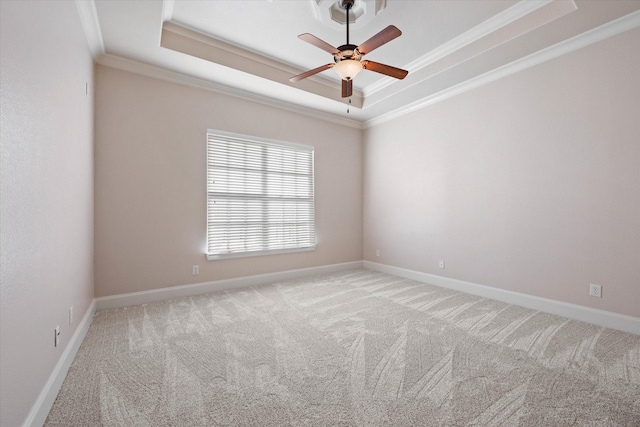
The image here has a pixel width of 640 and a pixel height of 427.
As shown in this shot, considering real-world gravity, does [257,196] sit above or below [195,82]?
below

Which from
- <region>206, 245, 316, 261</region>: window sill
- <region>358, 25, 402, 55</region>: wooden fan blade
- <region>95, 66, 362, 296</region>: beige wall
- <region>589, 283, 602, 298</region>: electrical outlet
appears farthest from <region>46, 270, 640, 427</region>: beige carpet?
<region>358, 25, 402, 55</region>: wooden fan blade

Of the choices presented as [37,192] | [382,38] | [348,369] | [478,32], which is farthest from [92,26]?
[478,32]

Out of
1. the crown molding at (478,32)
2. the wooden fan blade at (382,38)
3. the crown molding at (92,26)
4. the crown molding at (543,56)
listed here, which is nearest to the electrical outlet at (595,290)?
the crown molding at (543,56)

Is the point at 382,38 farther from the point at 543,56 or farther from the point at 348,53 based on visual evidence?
the point at 543,56

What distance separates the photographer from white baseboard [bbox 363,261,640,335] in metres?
2.75

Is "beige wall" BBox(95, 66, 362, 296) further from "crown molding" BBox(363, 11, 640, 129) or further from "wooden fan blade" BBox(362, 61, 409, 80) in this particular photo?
"crown molding" BBox(363, 11, 640, 129)

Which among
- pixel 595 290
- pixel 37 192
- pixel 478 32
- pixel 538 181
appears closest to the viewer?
pixel 37 192

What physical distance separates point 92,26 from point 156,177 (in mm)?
1648

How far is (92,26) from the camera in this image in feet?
9.09

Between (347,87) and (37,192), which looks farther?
(347,87)

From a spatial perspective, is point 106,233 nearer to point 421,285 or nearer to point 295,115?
point 295,115

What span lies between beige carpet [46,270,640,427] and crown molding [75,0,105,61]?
293 cm

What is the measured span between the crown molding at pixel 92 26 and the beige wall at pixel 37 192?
0.19 meters

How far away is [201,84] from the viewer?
13.1ft
